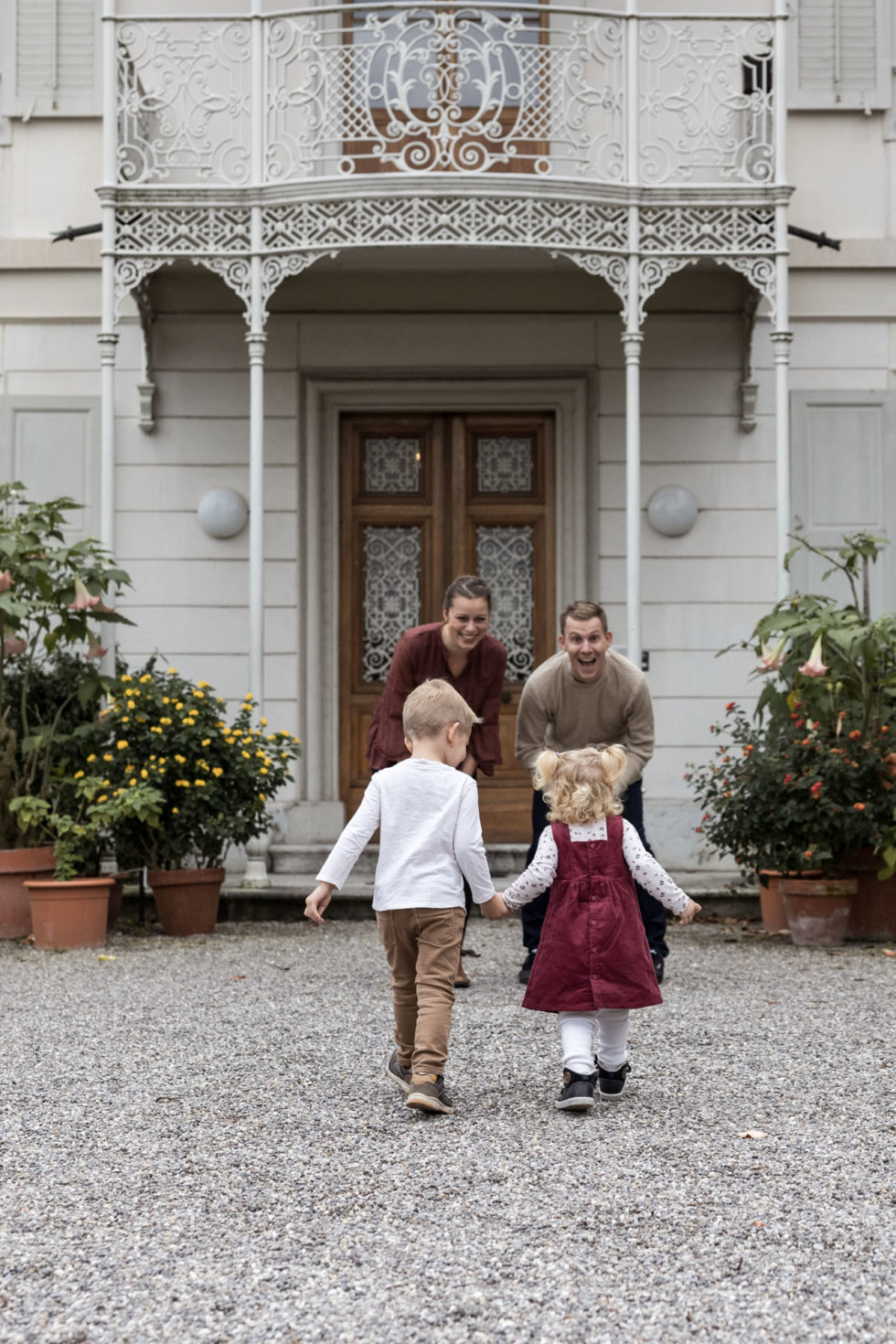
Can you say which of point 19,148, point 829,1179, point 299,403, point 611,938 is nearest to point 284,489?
point 299,403

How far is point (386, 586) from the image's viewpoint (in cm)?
977

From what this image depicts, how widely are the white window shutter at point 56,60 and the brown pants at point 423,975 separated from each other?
6.93m

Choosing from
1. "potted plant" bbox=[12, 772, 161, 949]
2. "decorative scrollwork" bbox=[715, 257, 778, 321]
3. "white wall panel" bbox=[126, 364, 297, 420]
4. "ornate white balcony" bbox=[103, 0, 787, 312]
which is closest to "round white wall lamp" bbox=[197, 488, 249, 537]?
"white wall panel" bbox=[126, 364, 297, 420]

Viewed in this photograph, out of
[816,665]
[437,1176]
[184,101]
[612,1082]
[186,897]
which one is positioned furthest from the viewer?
[184,101]

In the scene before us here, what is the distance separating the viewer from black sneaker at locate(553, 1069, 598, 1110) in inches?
158

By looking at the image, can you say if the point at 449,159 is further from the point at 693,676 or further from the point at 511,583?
the point at 693,676

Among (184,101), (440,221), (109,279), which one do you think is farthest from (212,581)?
(184,101)

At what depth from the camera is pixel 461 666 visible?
5891 mm

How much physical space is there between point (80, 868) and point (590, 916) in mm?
3772

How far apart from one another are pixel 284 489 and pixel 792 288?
10.6 feet

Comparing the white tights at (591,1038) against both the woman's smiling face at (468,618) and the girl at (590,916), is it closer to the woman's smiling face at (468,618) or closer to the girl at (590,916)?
the girl at (590,916)

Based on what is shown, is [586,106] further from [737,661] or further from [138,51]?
[737,661]

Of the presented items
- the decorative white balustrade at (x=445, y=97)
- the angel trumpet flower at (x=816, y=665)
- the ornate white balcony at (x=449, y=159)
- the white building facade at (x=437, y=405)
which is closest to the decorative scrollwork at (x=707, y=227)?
the ornate white balcony at (x=449, y=159)

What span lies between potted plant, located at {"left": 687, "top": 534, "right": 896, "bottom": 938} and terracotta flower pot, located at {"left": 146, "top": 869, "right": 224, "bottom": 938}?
91.5 inches
